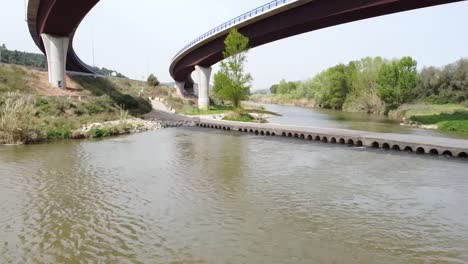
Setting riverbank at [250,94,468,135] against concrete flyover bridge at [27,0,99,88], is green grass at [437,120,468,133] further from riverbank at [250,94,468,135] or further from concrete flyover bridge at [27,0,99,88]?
concrete flyover bridge at [27,0,99,88]

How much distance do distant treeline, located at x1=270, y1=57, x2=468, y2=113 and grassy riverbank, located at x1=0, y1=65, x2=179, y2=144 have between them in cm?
4671

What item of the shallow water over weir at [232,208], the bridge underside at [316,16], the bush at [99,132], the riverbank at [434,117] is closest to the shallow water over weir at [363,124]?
the riverbank at [434,117]

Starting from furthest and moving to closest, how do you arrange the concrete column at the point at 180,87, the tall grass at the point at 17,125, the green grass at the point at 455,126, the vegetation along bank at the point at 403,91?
the concrete column at the point at 180,87
the vegetation along bank at the point at 403,91
the green grass at the point at 455,126
the tall grass at the point at 17,125

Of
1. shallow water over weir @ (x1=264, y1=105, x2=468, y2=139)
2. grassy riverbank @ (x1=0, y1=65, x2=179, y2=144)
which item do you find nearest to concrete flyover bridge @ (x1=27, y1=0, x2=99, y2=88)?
grassy riverbank @ (x1=0, y1=65, x2=179, y2=144)

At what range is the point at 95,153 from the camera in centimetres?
2694

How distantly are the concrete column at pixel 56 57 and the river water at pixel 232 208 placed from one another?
28737mm

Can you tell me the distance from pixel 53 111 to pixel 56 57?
51.5ft

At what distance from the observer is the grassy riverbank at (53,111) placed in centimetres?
3012

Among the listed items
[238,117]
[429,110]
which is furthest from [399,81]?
[238,117]

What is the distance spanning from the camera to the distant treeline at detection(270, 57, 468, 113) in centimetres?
6812

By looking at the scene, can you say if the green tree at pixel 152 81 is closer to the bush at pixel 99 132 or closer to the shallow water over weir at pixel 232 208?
the bush at pixel 99 132

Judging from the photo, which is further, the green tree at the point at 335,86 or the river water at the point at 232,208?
the green tree at the point at 335,86

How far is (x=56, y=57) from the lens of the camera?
5125cm

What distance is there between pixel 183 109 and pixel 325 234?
5951cm
